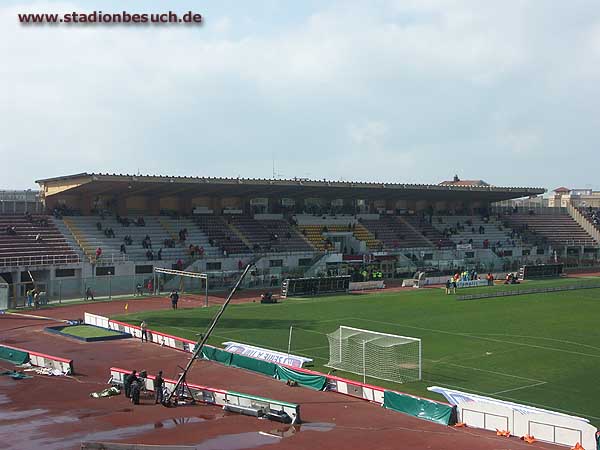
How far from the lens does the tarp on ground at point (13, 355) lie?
32312mm

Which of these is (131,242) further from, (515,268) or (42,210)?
(515,268)

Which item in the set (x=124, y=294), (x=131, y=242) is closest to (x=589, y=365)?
(x=124, y=294)

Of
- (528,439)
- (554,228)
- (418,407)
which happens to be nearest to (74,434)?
(418,407)

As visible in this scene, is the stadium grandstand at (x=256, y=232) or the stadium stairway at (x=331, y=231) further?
the stadium stairway at (x=331, y=231)

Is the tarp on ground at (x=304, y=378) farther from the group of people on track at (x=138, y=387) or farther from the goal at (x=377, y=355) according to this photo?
the group of people on track at (x=138, y=387)

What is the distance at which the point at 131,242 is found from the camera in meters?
63.1

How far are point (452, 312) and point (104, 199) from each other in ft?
113

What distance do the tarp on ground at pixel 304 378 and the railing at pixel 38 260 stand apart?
99.2 feet

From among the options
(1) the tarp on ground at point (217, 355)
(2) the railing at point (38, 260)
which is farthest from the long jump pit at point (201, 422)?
(2) the railing at point (38, 260)

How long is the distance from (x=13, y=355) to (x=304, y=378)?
13.6 meters

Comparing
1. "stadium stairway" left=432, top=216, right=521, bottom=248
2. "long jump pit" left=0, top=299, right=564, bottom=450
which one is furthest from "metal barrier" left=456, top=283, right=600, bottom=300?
"long jump pit" left=0, top=299, right=564, bottom=450

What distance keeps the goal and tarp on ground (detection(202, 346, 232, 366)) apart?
4498 mm

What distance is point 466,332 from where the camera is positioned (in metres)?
40.9

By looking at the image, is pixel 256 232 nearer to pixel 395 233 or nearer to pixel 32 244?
pixel 395 233
